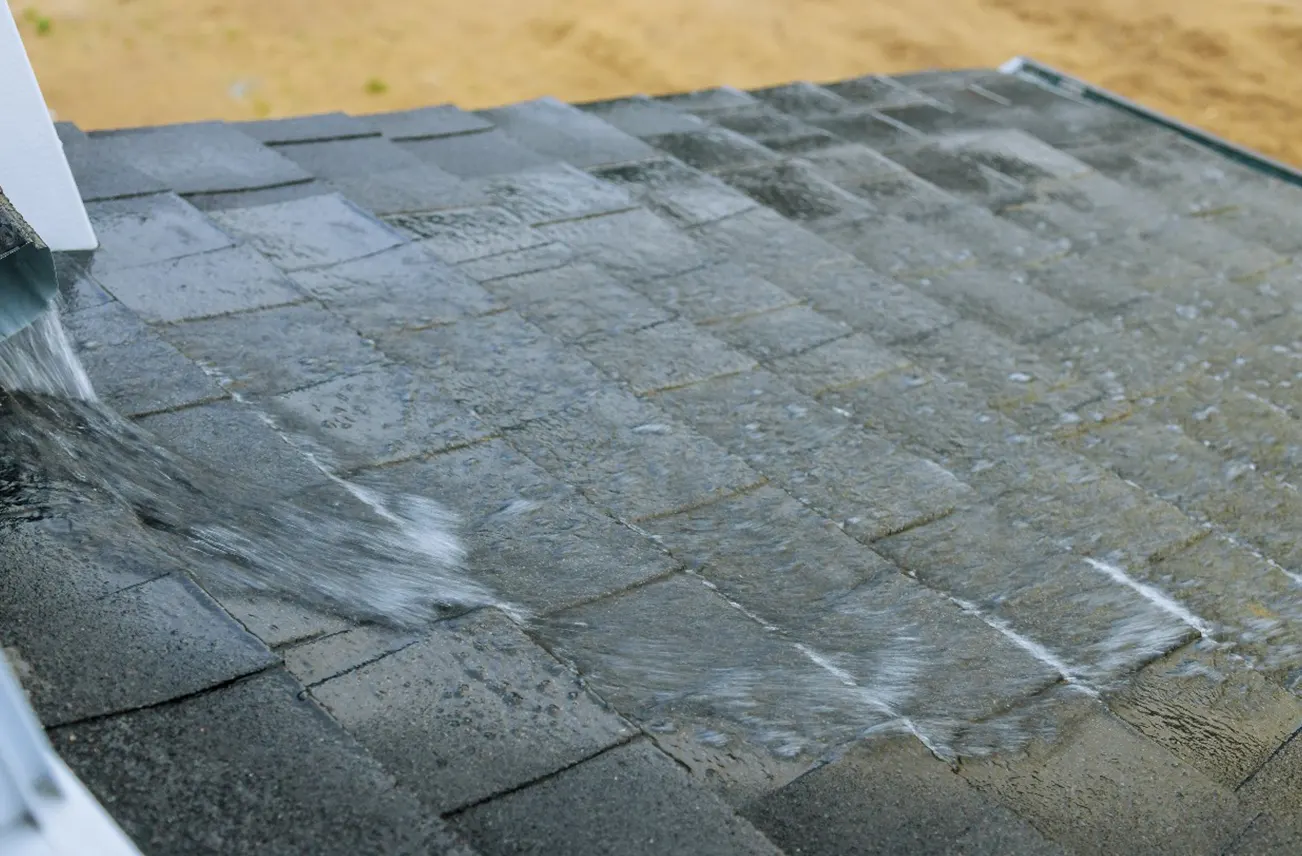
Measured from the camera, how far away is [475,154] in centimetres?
507

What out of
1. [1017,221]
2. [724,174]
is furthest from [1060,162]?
[724,174]

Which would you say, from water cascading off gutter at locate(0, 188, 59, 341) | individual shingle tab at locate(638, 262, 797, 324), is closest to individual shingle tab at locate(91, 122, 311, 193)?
individual shingle tab at locate(638, 262, 797, 324)

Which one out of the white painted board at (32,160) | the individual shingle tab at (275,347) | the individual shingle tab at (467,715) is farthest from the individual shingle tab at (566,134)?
the individual shingle tab at (467,715)

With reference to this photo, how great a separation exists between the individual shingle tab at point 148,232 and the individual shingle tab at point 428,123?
4.37ft

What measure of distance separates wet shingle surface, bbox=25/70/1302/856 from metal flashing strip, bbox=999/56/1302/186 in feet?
2.56

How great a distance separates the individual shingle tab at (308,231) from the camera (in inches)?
156

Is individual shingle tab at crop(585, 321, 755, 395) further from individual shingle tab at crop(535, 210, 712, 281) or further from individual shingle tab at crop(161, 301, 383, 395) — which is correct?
individual shingle tab at crop(161, 301, 383, 395)

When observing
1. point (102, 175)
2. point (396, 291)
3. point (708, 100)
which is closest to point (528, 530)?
point (396, 291)

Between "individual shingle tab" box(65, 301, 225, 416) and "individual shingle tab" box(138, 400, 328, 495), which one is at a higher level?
"individual shingle tab" box(65, 301, 225, 416)

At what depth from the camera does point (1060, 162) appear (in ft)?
20.4

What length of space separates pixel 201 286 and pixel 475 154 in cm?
173

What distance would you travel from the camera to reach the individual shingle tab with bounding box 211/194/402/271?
156 inches

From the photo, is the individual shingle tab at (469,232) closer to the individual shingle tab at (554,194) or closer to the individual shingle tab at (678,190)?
the individual shingle tab at (554,194)

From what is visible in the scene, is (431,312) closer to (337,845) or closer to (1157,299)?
(337,845)
